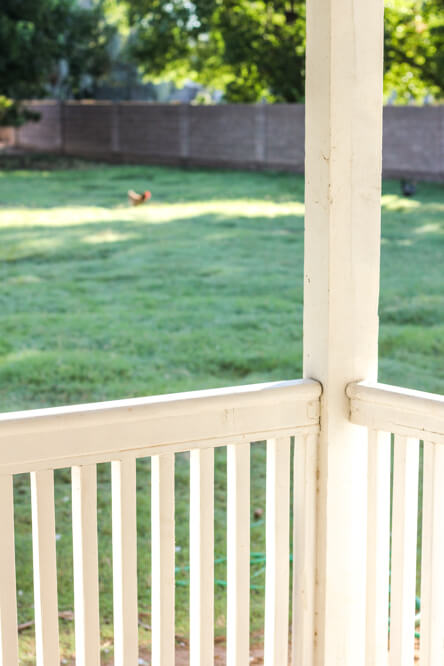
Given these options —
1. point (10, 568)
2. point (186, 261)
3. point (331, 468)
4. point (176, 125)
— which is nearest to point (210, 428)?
point (331, 468)

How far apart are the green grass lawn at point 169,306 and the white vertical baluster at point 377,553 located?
1423mm

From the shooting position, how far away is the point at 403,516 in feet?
5.31

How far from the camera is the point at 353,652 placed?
66.7 inches

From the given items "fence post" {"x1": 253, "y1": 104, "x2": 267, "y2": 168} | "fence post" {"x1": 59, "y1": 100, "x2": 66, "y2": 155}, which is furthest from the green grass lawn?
"fence post" {"x1": 59, "y1": 100, "x2": 66, "y2": 155}

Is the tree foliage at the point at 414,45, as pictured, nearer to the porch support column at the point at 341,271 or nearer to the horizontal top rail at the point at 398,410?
the porch support column at the point at 341,271

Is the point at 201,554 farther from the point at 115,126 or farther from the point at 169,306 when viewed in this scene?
the point at 115,126

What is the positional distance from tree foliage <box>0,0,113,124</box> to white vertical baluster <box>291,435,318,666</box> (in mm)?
10040

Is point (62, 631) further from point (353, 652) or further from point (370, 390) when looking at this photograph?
point (370, 390)

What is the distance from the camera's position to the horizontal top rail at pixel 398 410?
153 cm

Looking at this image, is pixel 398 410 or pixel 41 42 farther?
pixel 41 42

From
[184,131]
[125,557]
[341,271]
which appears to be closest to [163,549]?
[125,557]

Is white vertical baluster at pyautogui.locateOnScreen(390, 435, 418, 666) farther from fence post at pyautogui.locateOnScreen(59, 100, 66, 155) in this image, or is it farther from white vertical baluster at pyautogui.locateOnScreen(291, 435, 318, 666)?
fence post at pyautogui.locateOnScreen(59, 100, 66, 155)

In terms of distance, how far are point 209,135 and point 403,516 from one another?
11529 mm

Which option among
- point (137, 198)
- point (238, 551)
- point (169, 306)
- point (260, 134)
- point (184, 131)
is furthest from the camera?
point (184, 131)
